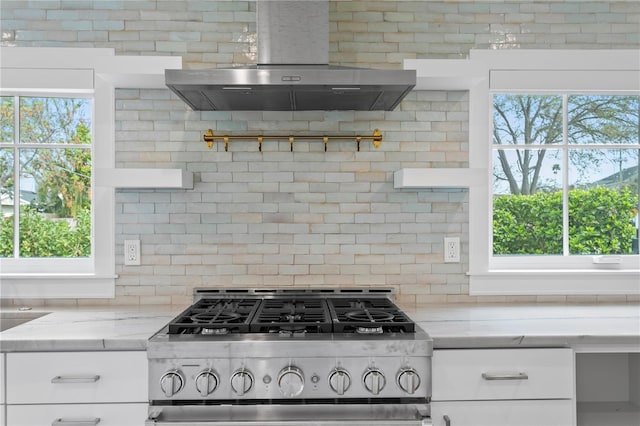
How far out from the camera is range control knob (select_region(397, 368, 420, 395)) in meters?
1.92

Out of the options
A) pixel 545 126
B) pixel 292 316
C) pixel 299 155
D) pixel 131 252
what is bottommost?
pixel 292 316

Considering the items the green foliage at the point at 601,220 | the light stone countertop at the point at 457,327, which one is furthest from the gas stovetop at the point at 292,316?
the green foliage at the point at 601,220

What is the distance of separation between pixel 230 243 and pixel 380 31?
1336 mm

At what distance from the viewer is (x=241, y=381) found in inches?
74.9

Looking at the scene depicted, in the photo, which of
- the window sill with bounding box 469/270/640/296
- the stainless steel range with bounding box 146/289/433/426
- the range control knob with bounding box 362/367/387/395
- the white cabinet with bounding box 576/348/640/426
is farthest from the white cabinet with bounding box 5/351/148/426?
the white cabinet with bounding box 576/348/640/426

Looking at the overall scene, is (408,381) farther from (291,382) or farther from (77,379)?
(77,379)

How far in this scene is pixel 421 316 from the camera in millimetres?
2418

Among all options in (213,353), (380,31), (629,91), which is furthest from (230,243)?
(629,91)

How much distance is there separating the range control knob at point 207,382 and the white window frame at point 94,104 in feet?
3.46

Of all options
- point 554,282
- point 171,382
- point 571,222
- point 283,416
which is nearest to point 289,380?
point 283,416

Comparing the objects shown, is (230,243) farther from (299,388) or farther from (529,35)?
(529,35)

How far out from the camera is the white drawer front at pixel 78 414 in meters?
1.99

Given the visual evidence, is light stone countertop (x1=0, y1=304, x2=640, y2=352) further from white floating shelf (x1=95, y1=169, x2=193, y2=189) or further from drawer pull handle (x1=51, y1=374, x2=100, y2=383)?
white floating shelf (x1=95, y1=169, x2=193, y2=189)

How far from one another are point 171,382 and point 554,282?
6.48 feet
